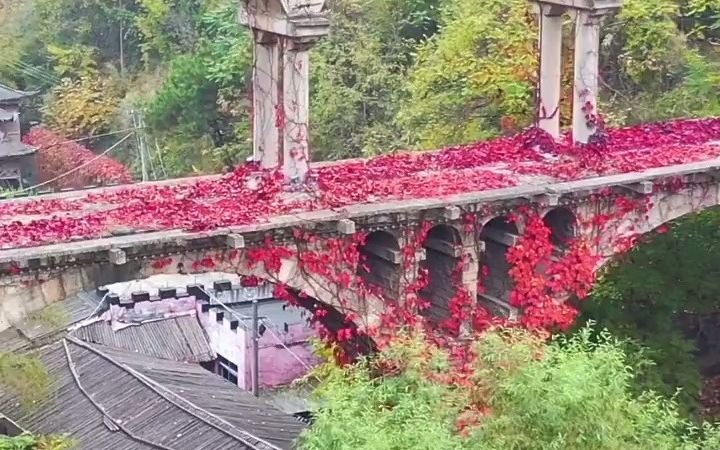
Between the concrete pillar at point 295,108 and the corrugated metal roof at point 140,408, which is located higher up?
the concrete pillar at point 295,108

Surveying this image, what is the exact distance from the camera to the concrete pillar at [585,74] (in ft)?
65.8

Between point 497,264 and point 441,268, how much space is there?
37.0 inches

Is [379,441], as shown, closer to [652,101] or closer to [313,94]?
[652,101]

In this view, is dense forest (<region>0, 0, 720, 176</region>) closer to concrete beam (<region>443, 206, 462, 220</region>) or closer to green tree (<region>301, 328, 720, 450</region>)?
concrete beam (<region>443, 206, 462, 220</region>)

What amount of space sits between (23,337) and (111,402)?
256 centimetres

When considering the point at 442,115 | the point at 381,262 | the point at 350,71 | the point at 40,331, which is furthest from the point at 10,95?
the point at 381,262

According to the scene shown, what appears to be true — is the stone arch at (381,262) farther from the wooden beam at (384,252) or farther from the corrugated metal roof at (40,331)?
the corrugated metal roof at (40,331)

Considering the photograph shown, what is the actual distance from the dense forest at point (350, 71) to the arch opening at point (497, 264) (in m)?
8.14

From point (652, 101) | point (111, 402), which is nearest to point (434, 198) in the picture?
point (111, 402)

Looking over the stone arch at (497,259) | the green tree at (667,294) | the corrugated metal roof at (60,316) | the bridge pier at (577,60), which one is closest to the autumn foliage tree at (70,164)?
the corrugated metal roof at (60,316)

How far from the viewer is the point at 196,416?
69.8 feet

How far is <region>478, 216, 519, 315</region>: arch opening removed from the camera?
19281mm

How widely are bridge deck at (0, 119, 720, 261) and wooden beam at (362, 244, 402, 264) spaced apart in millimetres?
673

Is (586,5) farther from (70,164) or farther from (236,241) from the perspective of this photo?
(70,164)
